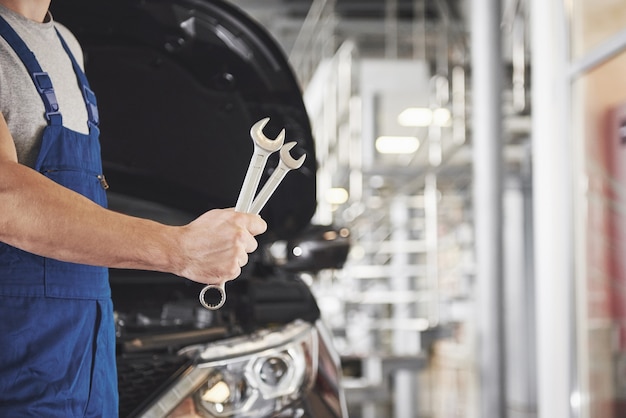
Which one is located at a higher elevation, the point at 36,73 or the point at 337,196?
the point at 337,196

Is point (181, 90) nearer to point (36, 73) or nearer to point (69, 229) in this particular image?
point (36, 73)

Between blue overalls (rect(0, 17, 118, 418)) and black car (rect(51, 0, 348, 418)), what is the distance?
0.41 meters

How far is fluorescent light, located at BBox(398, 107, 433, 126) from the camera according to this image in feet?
29.3

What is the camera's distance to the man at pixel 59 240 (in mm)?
886

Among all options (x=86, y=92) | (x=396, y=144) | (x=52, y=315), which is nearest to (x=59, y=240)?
(x=52, y=315)

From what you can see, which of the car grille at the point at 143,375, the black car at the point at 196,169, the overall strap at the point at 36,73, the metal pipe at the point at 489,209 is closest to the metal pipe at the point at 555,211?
the metal pipe at the point at 489,209

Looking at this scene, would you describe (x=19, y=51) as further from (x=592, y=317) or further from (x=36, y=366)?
(x=592, y=317)

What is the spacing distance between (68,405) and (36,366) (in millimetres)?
61

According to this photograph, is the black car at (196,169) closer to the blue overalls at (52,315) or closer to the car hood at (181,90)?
the car hood at (181,90)

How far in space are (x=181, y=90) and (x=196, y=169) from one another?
0.49ft

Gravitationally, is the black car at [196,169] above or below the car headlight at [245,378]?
above

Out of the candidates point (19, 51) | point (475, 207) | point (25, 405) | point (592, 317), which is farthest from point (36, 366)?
point (475, 207)

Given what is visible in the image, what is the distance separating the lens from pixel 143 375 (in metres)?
1.46

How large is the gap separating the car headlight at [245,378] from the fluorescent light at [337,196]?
16.4 feet
